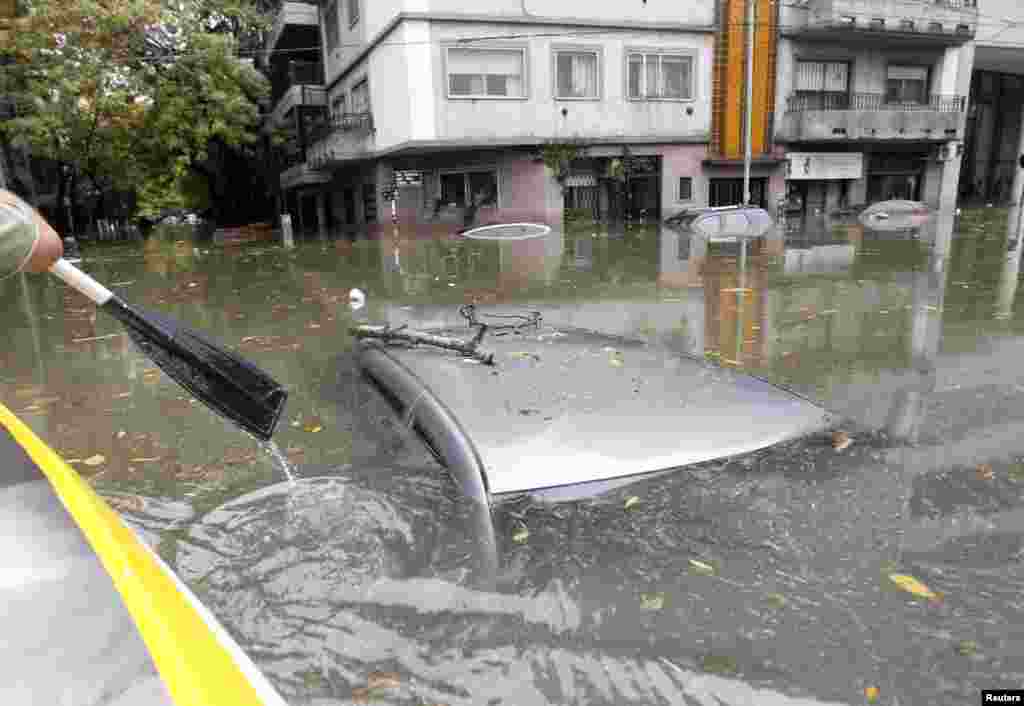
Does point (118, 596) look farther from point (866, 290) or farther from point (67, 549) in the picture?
point (866, 290)

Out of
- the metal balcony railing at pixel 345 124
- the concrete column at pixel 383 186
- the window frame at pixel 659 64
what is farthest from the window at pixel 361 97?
the window frame at pixel 659 64

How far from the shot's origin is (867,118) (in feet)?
78.7

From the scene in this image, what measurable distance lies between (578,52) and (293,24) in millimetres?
12816

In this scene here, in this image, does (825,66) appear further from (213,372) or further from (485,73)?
(213,372)

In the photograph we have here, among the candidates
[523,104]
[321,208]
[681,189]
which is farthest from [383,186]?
[321,208]

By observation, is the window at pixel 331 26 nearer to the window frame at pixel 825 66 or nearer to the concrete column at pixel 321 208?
the concrete column at pixel 321 208

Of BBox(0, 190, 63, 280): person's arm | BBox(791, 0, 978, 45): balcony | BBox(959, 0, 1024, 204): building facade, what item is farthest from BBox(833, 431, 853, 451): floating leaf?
BBox(959, 0, 1024, 204): building facade

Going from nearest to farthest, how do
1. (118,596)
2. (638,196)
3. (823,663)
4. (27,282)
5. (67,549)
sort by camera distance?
(118,596), (67,549), (823,663), (27,282), (638,196)

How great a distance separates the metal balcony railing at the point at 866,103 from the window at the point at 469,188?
10899mm

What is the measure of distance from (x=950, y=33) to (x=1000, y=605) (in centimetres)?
2865

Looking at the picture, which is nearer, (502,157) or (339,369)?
(339,369)

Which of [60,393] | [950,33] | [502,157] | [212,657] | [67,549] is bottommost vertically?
[60,393]

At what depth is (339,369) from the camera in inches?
231

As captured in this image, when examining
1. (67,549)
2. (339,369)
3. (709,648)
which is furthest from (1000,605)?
(339,369)
